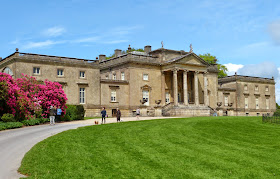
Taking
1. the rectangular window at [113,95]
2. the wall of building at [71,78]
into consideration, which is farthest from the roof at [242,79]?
the wall of building at [71,78]

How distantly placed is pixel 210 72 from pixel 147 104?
1660cm

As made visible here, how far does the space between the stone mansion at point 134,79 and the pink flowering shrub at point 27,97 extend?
29.9ft

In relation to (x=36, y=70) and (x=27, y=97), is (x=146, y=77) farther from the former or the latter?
(x=27, y=97)

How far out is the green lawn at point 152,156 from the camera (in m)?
12.5

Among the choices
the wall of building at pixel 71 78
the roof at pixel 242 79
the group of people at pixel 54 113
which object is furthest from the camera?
the roof at pixel 242 79

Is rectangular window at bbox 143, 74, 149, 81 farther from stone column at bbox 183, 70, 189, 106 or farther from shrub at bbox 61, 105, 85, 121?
shrub at bbox 61, 105, 85, 121

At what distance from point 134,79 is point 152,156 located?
127 ft

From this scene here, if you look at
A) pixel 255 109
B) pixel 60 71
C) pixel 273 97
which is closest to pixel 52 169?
pixel 60 71

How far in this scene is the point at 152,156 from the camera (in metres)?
14.8

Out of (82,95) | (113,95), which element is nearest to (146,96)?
(113,95)

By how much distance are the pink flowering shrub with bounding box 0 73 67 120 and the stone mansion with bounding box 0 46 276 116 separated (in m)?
9.11

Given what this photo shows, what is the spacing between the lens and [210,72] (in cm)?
6431

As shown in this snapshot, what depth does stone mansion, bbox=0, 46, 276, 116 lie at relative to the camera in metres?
46.3

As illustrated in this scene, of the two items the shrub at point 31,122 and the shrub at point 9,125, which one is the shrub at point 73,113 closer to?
the shrub at point 31,122
